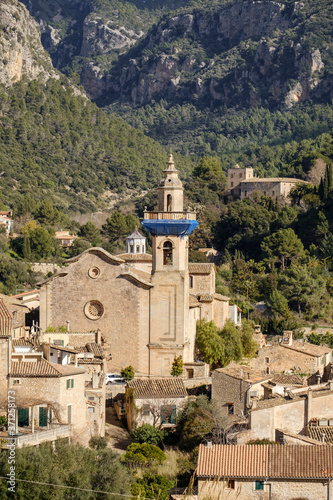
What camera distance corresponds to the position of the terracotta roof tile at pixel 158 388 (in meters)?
36.1

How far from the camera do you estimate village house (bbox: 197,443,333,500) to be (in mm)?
28516

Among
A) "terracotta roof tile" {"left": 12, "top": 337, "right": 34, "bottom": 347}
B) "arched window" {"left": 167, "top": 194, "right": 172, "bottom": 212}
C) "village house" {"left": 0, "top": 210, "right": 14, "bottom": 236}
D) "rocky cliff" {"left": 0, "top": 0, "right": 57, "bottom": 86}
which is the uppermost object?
"rocky cliff" {"left": 0, "top": 0, "right": 57, "bottom": 86}

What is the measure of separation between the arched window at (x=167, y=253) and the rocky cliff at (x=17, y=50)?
3236 inches

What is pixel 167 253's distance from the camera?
41344 mm

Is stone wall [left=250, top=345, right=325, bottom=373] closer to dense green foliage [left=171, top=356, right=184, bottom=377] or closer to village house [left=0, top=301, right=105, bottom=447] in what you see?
dense green foliage [left=171, top=356, right=184, bottom=377]

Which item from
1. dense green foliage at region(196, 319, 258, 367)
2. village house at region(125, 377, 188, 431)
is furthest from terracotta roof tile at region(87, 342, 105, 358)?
dense green foliage at region(196, 319, 258, 367)

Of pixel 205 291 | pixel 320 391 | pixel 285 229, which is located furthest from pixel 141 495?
pixel 285 229

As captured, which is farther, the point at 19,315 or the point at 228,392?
the point at 19,315

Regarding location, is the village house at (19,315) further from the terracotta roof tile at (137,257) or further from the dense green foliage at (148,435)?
the dense green foliage at (148,435)

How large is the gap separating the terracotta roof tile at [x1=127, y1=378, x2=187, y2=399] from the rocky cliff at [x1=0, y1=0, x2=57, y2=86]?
87.1 metres

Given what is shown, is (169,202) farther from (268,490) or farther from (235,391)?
(268,490)

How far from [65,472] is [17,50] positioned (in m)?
99.9

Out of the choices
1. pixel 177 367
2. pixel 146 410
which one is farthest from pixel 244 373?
pixel 146 410

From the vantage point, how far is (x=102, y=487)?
28.3 metres
